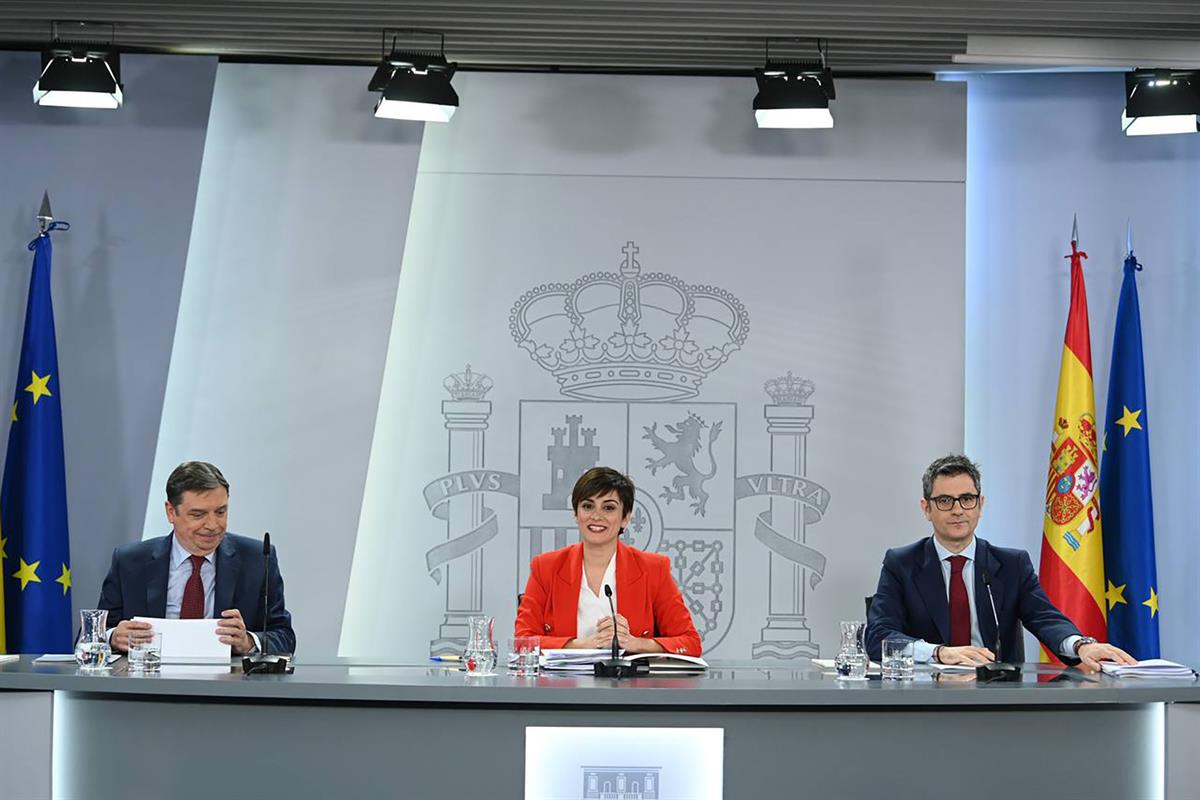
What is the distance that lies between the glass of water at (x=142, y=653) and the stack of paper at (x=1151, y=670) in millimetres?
2432

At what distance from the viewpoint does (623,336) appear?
5289mm

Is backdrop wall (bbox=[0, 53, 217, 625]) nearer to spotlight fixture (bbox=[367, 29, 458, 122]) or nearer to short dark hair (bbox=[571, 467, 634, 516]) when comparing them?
spotlight fixture (bbox=[367, 29, 458, 122])

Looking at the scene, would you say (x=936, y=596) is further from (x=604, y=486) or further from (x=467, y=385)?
(x=467, y=385)

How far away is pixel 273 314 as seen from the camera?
206 inches

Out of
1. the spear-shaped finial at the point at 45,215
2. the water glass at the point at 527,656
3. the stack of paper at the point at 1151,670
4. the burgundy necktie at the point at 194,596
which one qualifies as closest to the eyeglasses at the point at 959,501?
the stack of paper at the point at 1151,670

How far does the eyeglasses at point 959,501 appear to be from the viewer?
148 inches

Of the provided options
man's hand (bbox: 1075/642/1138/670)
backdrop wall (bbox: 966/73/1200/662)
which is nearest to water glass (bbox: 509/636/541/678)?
man's hand (bbox: 1075/642/1138/670)

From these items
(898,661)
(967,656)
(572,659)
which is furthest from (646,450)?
(898,661)

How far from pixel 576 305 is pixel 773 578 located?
1.36 m

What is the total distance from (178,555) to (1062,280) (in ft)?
11.8

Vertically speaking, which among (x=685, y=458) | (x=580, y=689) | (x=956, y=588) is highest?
(x=685, y=458)

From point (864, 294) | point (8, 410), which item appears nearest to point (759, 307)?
point (864, 294)

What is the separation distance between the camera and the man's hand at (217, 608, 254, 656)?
11.0 ft

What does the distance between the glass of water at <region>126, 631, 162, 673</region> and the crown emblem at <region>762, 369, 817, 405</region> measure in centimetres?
281
